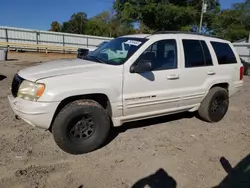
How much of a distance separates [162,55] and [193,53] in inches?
31.6

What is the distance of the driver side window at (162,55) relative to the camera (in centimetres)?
397

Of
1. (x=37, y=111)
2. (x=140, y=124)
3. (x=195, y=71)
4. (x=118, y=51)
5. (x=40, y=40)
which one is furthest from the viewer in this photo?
(x=40, y=40)

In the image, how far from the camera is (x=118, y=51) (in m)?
4.21

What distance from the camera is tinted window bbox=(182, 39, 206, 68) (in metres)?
4.44

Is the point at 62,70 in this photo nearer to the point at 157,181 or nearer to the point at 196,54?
the point at 157,181

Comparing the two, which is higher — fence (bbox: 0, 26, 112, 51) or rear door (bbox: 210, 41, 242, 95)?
fence (bbox: 0, 26, 112, 51)

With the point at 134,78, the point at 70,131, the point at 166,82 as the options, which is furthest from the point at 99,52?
the point at 70,131

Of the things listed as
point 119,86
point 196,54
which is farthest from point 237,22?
point 119,86

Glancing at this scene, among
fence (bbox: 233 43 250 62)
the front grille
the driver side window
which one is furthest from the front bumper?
fence (bbox: 233 43 250 62)

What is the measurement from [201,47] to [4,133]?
4.17 metres

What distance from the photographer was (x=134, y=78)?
147 inches

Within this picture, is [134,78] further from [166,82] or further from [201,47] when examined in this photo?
[201,47]

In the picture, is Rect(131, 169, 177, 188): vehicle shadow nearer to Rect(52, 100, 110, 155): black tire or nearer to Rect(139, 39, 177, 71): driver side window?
Rect(52, 100, 110, 155): black tire

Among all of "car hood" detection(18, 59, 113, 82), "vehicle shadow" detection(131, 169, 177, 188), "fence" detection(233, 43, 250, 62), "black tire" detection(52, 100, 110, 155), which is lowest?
"vehicle shadow" detection(131, 169, 177, 188)
